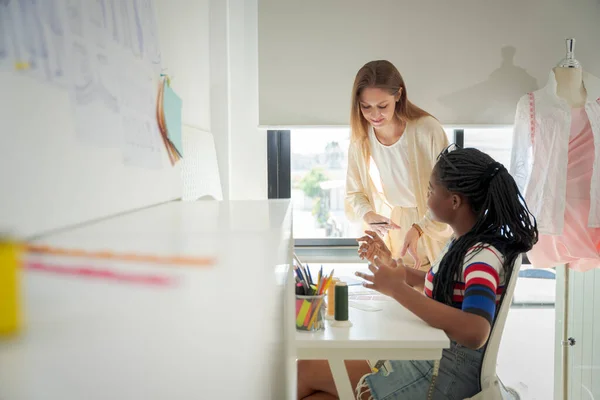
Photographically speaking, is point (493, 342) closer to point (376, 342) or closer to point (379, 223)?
point (376, 342)

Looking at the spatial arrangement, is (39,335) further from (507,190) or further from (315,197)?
(315,197)

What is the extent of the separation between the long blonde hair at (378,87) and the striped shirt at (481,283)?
0.99 meters

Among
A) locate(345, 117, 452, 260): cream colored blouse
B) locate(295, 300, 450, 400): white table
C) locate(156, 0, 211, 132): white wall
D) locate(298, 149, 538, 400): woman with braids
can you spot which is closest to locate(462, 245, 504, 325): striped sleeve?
locate(298, 149, 538, 400): woman with braids

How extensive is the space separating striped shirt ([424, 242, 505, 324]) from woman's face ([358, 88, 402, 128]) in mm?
958

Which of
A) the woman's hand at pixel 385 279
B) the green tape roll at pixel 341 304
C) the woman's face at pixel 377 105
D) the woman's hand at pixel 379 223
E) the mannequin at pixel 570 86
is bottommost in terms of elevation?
the green tape roll at pixel 341 304

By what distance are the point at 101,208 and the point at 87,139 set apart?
57 millimetres

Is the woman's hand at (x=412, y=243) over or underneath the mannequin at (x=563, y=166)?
underneath

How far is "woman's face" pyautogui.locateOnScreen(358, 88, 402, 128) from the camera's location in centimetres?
243

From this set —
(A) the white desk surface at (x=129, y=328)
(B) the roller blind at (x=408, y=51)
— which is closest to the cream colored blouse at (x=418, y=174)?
(B) the roller blind at (x=408, y=51)

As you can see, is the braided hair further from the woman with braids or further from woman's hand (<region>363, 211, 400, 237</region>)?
woman's hand (<region>363, 211, 400, 237</region>)

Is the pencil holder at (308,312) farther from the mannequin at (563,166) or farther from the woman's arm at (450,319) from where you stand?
the mannequin at (563,166)

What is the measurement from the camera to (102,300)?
0.13 meters

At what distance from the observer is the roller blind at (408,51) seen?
302 cm

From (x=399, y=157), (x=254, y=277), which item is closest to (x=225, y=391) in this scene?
(x=254, y=277)
